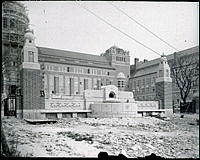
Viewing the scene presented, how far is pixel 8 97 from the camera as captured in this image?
130 inches

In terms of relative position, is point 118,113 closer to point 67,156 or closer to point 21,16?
point 67,156

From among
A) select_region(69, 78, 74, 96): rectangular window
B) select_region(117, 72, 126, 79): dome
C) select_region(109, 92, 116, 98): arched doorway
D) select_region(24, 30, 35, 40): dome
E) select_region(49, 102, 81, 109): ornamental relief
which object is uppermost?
select_region(24, 30, 35, 40): dome

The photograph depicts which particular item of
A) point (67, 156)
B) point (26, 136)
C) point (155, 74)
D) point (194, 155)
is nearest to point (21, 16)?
point (26, 136)

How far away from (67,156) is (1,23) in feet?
7.38

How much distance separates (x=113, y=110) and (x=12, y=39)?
7.21ft

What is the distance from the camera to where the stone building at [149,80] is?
143 inches

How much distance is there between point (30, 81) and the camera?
342cm


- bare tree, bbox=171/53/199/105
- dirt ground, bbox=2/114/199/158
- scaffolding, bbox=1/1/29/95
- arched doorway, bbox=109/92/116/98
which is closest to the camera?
dirt ground, bbox=2/114/199/158

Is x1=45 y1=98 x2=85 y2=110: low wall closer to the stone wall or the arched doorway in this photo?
the stone wall

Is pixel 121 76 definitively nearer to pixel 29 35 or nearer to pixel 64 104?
pixel 64 104

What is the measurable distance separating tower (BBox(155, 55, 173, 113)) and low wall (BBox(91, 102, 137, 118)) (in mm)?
541

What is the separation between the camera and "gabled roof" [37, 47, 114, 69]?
3490 millimetres

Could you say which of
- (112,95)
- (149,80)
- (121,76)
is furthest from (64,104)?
(149,80)

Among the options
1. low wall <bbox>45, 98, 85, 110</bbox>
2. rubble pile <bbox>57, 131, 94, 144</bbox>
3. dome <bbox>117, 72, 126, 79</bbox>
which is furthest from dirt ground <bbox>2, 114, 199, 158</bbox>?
dome <bbox>117, 72, 126, 79</bbox>
